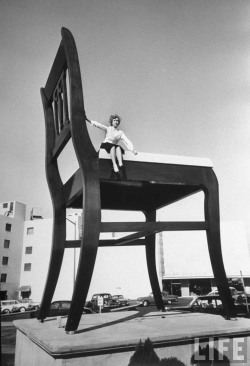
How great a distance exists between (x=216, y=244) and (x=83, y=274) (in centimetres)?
143

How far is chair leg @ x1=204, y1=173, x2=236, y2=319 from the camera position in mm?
2873

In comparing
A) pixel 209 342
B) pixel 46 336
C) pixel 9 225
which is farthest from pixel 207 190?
pixel 9 225

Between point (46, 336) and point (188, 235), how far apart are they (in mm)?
31138

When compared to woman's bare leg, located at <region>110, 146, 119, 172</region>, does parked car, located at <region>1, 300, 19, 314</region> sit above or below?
below

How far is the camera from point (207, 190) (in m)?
3.11

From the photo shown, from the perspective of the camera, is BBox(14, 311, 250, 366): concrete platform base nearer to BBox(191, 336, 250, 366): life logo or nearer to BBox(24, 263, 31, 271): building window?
BBox(191, 336, 250, 366): life logo

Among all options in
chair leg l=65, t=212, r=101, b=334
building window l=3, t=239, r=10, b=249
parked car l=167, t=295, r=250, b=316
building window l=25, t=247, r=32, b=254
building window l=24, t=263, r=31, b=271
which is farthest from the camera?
building window l=25, t=247, r=32, b=254

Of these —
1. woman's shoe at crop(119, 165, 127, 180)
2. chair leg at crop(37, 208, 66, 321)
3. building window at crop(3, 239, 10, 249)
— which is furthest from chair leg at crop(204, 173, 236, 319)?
building window at crop(3, 239, 10, 249)

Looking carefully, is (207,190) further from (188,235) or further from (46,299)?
(188,235)

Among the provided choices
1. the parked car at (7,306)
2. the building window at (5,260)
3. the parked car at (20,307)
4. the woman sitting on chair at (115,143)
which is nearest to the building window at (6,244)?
the building window at (5,260)

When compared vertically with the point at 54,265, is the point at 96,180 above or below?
above

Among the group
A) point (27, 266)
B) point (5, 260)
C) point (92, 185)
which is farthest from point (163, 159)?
point (27, 266)

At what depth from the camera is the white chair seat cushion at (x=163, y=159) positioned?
283cm

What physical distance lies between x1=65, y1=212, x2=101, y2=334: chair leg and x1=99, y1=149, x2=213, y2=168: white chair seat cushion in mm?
743
